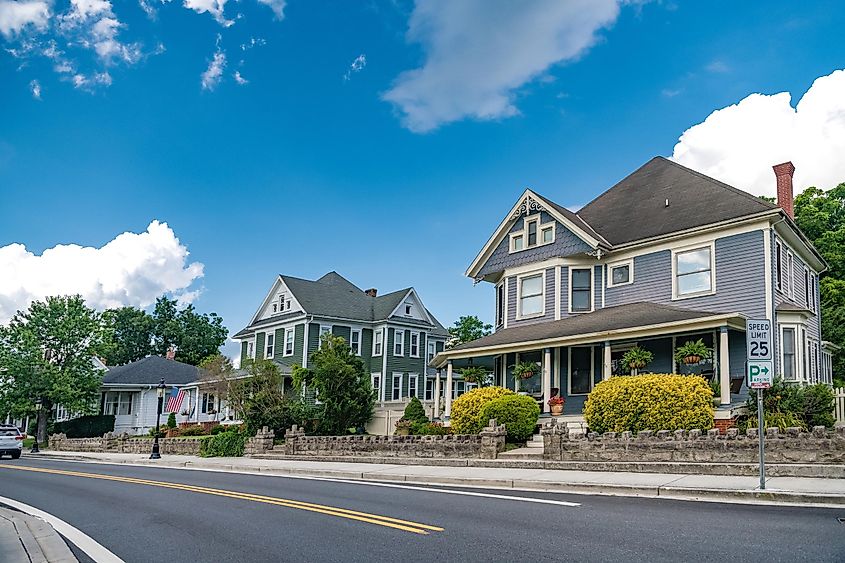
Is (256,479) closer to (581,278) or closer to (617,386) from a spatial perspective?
(617,386)

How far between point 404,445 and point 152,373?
41091 mm

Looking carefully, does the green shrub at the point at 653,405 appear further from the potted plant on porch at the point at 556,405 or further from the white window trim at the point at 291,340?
the white window trim at the point at 291,340

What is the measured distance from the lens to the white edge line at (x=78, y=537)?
27.4ft

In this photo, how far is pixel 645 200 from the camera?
27.6m

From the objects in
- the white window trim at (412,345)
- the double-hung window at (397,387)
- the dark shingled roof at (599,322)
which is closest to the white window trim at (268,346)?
the double-hung window at (397,387)

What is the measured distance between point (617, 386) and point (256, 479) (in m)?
9.46

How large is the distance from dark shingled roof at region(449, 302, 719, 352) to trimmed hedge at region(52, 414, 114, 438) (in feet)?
111

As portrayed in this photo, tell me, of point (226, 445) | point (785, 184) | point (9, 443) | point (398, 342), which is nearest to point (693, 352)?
point (785, 184)

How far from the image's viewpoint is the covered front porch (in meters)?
21.0

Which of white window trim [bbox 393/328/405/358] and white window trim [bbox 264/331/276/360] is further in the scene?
white window trim [bbox 393/328/405/358]

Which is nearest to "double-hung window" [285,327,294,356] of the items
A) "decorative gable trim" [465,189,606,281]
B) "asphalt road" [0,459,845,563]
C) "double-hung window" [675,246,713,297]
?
"decorative gable trim" [465,189,606,281]

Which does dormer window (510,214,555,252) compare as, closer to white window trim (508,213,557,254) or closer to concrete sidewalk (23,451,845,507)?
white window trim (508,213,557,254)

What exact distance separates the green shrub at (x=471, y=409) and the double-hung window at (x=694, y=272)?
22.2ft

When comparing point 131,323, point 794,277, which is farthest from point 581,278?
point 131,323
